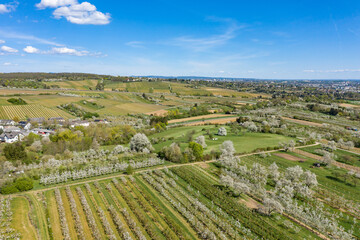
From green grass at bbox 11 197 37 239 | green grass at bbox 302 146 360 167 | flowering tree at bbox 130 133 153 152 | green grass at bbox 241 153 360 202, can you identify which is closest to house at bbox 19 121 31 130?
flowering tree at bbox 130 133 153 152

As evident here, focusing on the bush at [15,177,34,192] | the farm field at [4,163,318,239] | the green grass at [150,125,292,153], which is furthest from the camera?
the green grass at [150,125,292,153]

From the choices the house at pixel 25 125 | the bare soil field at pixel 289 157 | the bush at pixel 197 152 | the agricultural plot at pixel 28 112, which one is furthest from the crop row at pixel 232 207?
the agricultural plot at pixel 28 112

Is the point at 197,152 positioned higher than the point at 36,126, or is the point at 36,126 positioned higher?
the point at 36,126

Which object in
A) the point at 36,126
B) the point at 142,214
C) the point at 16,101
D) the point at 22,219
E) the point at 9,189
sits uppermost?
the point at 16,101

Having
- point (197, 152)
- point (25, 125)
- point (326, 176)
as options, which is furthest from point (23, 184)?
point (326, 176)

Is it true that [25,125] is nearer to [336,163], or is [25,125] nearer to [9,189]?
[9,189]

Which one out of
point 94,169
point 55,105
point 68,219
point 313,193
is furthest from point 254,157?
point 55,105

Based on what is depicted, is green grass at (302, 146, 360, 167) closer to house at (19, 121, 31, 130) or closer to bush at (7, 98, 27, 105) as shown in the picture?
house at (19, 121, 31, 130)
